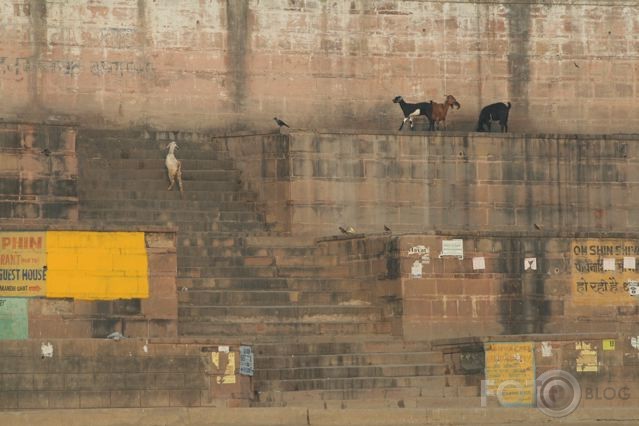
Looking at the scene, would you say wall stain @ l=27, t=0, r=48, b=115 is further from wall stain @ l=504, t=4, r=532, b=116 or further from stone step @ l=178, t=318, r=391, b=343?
A: wall stain @ l=504, t=4, r=532, b=116

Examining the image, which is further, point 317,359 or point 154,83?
point 154,83

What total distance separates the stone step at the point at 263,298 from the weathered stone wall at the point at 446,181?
290 centimetres

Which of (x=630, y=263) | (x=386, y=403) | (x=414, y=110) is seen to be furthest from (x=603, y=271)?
(x=414, y=110)

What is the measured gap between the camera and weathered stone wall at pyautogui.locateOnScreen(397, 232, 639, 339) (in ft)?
120

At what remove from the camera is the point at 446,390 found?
33625 millimetres

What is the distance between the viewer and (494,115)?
4212cm

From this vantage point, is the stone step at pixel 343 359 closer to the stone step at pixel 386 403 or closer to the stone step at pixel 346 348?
the stone step at pixel 346 348

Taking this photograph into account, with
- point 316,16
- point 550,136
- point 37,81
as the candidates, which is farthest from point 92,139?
point 550,136

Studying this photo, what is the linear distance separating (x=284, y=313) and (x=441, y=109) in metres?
7.24

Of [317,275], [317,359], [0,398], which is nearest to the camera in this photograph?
[0,398]

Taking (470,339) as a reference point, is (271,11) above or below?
above

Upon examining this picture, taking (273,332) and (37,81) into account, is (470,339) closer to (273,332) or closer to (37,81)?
(273,332)

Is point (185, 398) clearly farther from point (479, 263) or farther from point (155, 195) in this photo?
point (155, 195)

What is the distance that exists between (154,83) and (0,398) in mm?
11065
